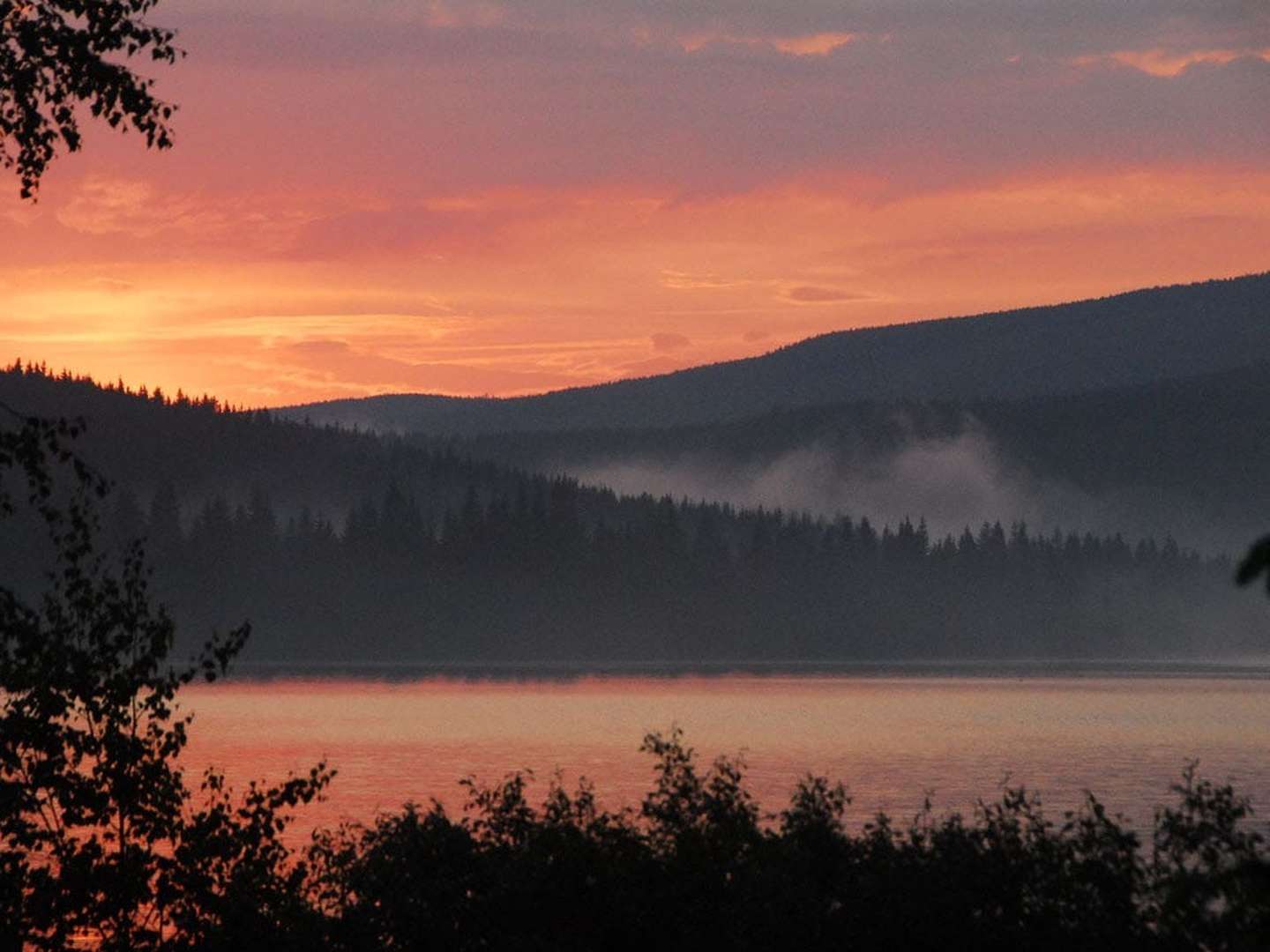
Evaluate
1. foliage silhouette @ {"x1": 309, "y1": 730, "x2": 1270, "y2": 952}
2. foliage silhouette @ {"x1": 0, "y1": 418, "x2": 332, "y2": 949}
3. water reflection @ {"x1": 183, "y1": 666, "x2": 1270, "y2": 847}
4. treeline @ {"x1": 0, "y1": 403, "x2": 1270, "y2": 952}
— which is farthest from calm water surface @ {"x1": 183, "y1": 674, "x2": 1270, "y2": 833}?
foliage silhouette @ {"x1": 0, "y1": 418, "x2": 332, "y2": 949}

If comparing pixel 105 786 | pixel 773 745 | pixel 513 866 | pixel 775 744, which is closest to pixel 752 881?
pixel 513 866

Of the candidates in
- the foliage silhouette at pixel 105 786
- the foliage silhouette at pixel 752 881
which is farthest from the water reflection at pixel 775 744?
the foliage silhouette at pixel 105 786

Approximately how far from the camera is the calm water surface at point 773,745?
94.1m

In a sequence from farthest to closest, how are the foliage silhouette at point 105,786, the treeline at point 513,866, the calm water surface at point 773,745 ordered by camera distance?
the calm water surface at point 773,745, the treeline at point 513,866, the foliage silhouette at point 105,786

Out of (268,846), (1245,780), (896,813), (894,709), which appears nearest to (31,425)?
(268,846)

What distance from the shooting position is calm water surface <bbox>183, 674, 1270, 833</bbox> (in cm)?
9412

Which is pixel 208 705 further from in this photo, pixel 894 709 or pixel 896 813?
pixel 896 813

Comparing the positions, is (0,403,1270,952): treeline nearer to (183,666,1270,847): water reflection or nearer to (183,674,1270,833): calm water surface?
(183,674,1270,833): calm water surface

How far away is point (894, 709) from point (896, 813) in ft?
331

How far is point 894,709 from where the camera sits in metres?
181

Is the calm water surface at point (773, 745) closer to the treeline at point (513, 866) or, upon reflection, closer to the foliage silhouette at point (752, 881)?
the foliage silhouette at point (752, 881)

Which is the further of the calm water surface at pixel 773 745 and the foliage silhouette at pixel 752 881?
the calm water surface at pixel 773 745

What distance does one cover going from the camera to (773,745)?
127m

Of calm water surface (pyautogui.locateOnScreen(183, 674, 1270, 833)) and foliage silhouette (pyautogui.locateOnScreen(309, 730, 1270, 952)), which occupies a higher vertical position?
foliage silhouette (pyautogui.locateOnScreen(309, 730, 1270, 952))
